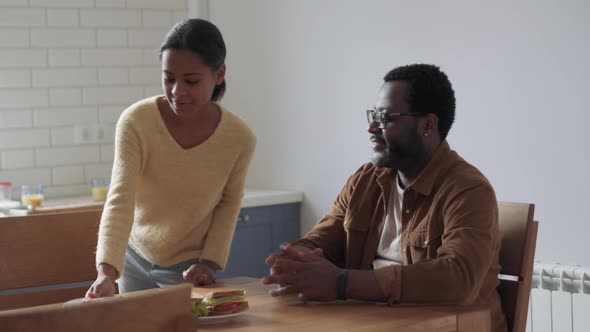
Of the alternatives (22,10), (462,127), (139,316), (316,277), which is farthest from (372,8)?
(139,316)

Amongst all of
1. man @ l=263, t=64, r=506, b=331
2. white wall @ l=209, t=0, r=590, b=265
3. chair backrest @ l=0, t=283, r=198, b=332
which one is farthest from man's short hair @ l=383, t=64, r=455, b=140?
chair backrest @ l=0, t=283, r=198, b=332

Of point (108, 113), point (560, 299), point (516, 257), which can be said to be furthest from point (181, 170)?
point (108, 113)

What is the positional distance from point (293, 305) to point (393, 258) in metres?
0.43

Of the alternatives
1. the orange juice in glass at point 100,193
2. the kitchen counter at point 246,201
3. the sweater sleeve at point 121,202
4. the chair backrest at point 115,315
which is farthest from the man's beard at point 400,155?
the orange juice in glass at point 100,193

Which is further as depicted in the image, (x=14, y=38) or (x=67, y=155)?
(x=67, y=155)

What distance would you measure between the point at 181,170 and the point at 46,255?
0.42 m

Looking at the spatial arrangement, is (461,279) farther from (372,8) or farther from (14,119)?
(14,119)

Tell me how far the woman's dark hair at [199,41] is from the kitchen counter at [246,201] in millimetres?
1570

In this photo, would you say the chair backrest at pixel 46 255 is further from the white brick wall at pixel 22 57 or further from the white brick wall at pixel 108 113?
the white brick wall at pixel 108 113

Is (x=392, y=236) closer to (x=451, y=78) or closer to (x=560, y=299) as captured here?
(x=560, y=299)

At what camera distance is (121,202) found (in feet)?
7.48

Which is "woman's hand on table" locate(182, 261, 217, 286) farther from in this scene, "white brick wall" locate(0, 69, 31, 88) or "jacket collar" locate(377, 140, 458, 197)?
"white brick wall" locate(0, 69, 31, 88)

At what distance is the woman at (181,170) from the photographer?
235 centimetres

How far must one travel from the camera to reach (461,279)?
207 centimetres
